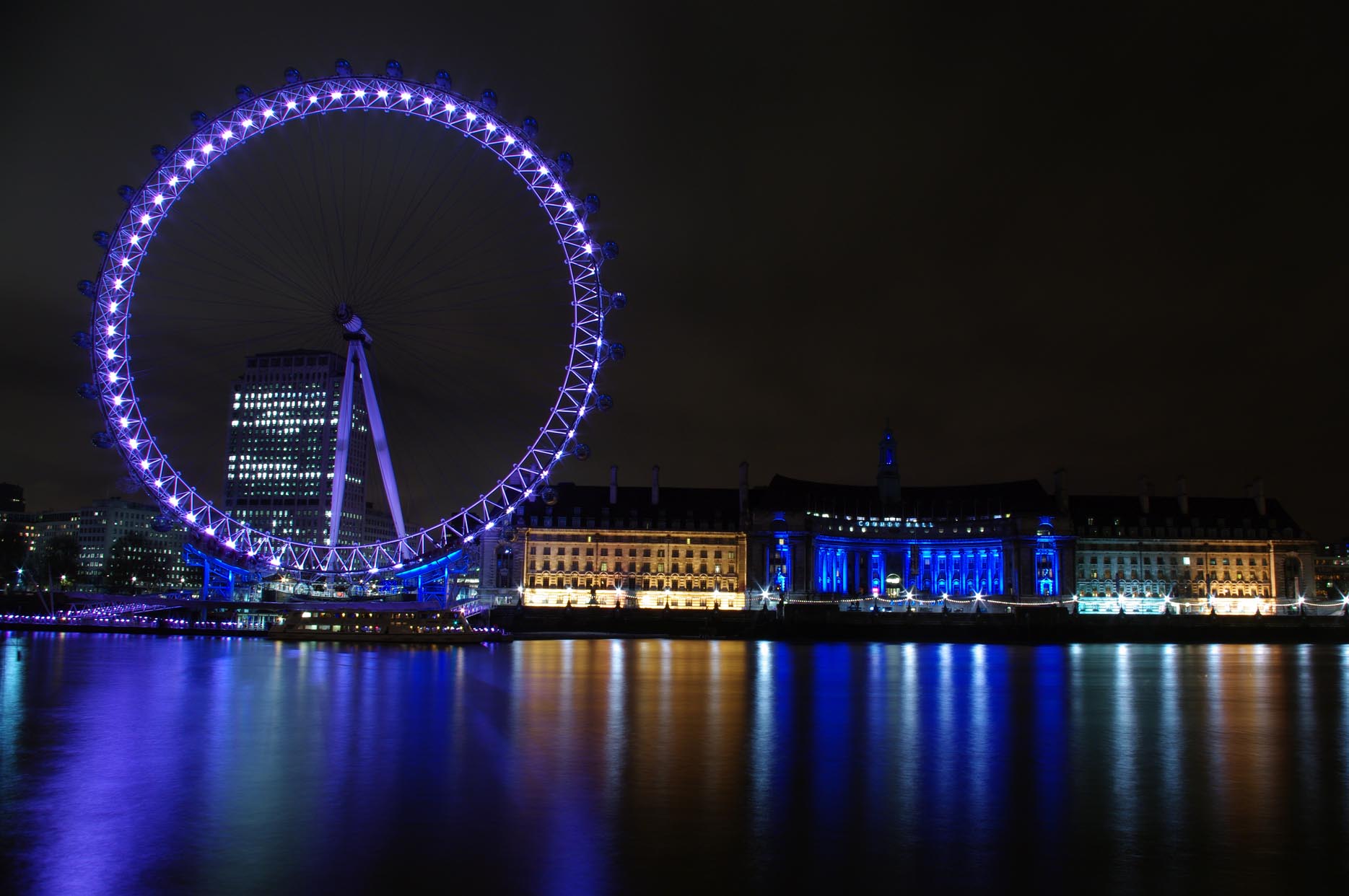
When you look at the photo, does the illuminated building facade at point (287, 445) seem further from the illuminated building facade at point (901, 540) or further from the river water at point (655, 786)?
the river water at point (655, 786)

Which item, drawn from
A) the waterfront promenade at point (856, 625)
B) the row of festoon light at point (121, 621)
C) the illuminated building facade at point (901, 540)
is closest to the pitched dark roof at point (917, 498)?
the illuminated building facade at point (901, 540)

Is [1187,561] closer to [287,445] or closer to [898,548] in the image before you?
[898,548]

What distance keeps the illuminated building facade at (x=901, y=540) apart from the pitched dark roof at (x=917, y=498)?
0.14 metres

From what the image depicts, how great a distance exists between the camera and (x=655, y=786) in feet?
69.4

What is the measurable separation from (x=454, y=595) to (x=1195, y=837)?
81.6 m

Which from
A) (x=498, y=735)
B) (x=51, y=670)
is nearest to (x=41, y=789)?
(x=498, y=735)

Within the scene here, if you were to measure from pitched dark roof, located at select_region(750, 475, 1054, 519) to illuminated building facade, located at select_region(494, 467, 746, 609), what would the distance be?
274 inches

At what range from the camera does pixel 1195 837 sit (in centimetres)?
1791

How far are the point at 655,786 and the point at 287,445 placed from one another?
→ 17607 cm

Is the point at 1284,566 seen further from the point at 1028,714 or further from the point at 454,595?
the point at 1028,714

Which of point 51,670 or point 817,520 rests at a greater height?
point 817,520

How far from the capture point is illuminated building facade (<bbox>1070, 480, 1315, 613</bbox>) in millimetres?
125500

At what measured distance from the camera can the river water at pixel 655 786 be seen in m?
15.5

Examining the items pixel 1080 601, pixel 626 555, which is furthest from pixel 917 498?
pixel 626 555
